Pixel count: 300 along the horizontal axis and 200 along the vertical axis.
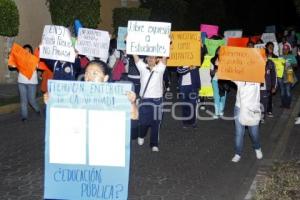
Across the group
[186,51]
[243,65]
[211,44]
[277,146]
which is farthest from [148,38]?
[211,44]

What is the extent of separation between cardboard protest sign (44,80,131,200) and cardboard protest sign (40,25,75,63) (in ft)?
15.9

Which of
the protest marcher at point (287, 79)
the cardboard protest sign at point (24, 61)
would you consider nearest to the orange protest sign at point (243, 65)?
the cardboard protest sign at point (24, 61)

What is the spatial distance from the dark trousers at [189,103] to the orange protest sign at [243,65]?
9.11 ft

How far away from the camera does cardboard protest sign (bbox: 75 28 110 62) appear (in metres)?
11.8

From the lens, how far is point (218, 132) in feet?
37.3

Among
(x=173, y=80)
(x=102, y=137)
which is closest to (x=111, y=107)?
(x=102, y=137)

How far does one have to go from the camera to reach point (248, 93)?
870 centimetres

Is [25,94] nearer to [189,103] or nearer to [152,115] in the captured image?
[189,103]

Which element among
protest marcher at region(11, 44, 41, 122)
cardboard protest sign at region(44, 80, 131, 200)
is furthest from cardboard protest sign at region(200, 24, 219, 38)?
cardboard protest sign at region(44, 80, 131, 200)

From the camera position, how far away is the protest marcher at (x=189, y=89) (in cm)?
1166

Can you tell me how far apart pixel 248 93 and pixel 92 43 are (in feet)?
13.8

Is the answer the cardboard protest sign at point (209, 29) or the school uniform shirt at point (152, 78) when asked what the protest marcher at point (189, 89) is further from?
the cardboard protest sign at point (209, 29)

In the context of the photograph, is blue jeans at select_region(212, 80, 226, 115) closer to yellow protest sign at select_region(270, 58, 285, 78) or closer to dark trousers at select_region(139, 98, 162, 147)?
yellow protest sign at select_region(270, 58, 285, 78)

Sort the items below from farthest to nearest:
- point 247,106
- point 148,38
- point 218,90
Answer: point 218,90 → point 148,38 → point 247,106
